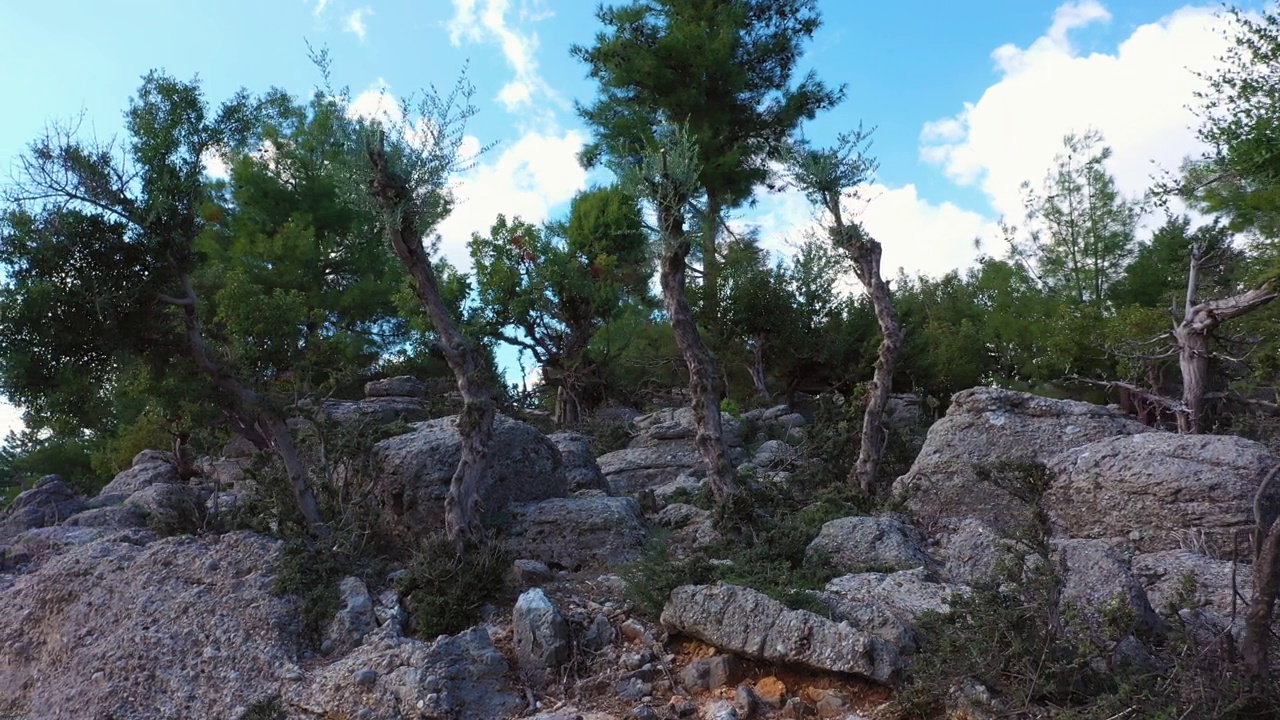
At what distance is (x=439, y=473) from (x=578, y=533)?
1496 mm

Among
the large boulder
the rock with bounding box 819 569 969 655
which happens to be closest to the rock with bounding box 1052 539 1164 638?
the rock with bounding box 819 569 969 655

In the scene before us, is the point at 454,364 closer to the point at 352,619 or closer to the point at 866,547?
the point at 352,619

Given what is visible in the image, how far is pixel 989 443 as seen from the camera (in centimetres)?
1130

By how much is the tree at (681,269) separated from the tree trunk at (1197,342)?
6.36 metres

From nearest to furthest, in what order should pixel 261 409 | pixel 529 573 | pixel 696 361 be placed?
→ pixel 529 573 → pixel 261 409 → pixel 696 361

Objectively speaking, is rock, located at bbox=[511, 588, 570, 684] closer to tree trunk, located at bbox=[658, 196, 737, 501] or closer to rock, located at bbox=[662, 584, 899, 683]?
rock, located at bbox=[662, 584, 899, 683]

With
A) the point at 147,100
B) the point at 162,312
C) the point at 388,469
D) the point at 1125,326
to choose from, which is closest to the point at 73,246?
the point at 162,312

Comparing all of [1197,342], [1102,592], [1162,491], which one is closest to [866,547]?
[1102,592]

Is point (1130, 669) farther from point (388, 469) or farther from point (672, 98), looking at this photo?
point (672, 98)

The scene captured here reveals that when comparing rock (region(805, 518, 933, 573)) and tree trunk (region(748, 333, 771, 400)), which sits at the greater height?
tree trunk (region(748, 333, 771, 400))

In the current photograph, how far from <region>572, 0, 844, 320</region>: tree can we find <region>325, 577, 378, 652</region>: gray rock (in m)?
16.5

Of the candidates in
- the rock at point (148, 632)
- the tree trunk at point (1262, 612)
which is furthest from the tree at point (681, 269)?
the tree trunk at point (1262, 612)

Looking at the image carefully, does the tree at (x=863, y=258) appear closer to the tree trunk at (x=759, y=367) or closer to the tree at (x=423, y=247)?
the tree at (x=423, y=247)

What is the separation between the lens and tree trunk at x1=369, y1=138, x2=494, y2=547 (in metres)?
8.53
